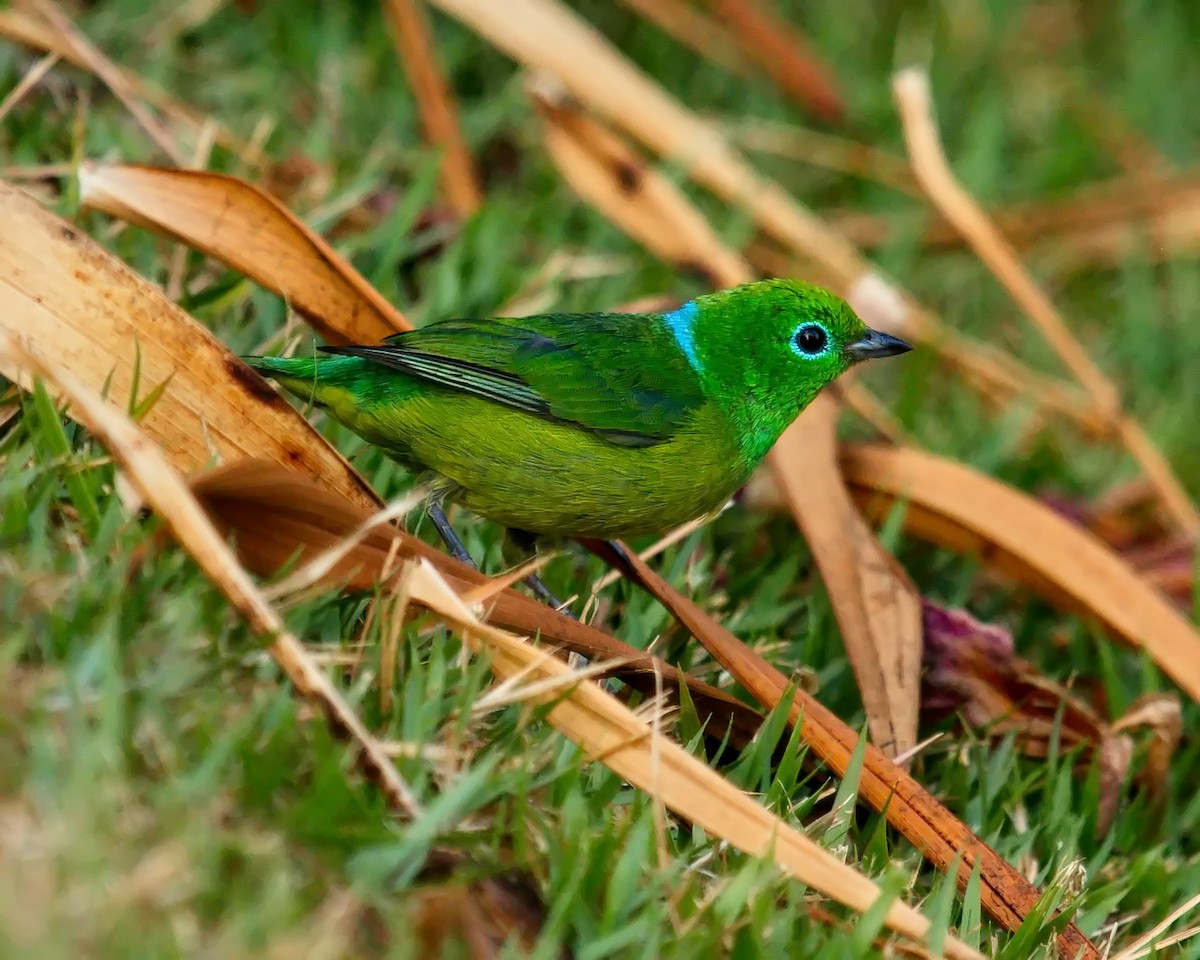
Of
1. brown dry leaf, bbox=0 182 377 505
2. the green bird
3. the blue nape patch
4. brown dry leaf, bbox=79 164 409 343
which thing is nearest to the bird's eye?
the green bird

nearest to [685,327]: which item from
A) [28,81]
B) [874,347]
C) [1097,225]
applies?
[874,347]

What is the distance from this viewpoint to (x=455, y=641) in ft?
8.98

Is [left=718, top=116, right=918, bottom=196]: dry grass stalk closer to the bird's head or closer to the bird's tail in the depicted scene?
the bird's head

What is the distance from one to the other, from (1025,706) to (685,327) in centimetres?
124

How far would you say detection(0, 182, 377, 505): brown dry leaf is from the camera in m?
3.06

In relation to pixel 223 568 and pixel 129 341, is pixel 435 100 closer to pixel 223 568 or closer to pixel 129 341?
pixel 129 341

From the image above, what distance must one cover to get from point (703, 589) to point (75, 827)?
76.0 inches

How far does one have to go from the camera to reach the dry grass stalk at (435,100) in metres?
5.03

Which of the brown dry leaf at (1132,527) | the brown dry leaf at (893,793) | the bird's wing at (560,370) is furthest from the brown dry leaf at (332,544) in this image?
the brown dry leaf at (1132,527)

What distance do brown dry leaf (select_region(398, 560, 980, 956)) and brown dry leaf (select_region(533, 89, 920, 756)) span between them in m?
0.85

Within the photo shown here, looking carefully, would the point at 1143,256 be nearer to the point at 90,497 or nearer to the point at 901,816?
the point at 901,816

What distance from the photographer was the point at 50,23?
429 cm

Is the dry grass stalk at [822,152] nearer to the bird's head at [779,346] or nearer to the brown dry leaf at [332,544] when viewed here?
the bird's head at [779,346]

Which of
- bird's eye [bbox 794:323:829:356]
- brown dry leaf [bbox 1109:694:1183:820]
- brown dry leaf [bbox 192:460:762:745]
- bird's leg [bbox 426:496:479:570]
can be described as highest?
bird's eye [bbox 794:323:829:356]
